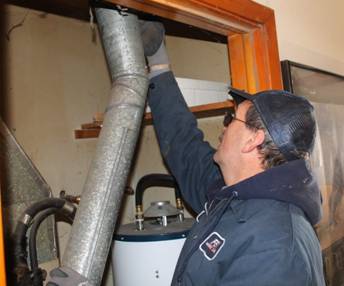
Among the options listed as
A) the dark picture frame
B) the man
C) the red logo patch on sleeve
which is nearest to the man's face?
the man

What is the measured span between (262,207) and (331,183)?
0.81m

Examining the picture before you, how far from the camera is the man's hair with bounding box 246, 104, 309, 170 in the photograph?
3.24 ft

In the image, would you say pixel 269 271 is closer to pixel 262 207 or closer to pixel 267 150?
pixel 262 207

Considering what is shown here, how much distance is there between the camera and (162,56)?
126 cm

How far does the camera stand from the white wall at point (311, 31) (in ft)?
4.71

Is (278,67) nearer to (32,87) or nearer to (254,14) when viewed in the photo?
(254,14)

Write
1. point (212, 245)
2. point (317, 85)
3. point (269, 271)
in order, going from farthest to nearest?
point (317, 85) → point (212, 245) → point (269, 271)

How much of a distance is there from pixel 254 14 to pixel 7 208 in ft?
3.56

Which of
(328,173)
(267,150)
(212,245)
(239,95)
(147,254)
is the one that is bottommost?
(147,254)

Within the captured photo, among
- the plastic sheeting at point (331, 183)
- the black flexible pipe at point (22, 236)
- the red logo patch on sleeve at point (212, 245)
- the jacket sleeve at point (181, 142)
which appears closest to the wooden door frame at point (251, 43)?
the jacket sleeve at point (181, 142)

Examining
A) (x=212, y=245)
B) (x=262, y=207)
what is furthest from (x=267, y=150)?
(x=212, y=245)

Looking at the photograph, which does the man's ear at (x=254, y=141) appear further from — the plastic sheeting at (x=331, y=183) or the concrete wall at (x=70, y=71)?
the concrete wall at (x=70, y=71)

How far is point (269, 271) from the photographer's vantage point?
79cm

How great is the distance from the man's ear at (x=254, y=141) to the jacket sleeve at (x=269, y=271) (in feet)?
0.97
